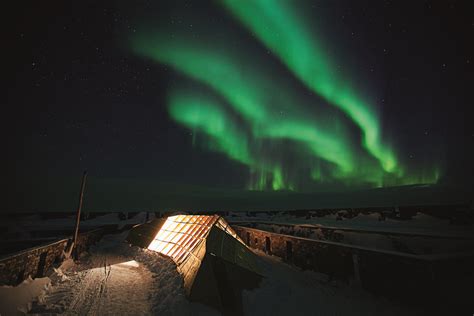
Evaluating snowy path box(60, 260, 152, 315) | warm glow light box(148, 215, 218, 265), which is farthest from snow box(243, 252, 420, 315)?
warm glow light box(148, 215, 218, 265)

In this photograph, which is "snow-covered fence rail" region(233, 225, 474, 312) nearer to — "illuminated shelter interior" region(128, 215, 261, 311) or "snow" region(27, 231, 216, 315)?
"illuminated shelter interior" region(128, 215, 261, 311)

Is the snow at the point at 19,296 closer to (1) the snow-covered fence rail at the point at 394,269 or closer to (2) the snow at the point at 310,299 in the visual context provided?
(2) the snow at the point at 310,299

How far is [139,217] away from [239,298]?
56529mm

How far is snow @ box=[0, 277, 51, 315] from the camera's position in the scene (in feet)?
26.5

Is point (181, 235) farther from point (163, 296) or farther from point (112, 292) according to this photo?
point (163, 296)

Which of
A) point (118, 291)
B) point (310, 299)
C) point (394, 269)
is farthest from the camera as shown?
point (118, 291)

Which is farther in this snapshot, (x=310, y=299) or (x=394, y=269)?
(x=394, y=269)

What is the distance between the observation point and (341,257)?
12695mm

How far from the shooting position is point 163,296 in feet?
33.9

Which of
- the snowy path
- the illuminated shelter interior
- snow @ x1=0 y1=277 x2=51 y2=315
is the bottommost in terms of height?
the snowy path

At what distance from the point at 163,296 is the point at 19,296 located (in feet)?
18.6

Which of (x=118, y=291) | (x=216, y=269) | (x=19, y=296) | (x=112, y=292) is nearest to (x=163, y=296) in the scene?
(x=118, y=291)

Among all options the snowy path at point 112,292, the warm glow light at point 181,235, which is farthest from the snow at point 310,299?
the warm glow light at point 181,235

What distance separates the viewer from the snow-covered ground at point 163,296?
8.77 metres
